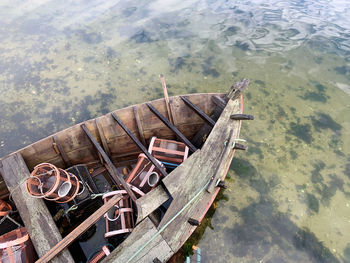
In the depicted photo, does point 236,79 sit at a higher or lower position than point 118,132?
lower

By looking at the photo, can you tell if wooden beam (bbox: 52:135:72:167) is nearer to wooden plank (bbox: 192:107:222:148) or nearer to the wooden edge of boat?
the wooden edge of boat

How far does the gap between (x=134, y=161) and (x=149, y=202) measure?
249 cm

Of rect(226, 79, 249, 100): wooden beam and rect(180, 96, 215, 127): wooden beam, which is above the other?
rect(226, 79, 249, 100): wooden beam

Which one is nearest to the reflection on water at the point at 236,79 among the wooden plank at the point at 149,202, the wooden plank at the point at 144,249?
the wooden plank at the point at 144,249

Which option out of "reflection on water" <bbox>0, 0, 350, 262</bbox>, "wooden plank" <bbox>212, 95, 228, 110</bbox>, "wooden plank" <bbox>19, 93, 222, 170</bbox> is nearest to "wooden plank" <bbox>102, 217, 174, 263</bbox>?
"reflection on water" <bbox>0, 0, 350, 262</bbox>

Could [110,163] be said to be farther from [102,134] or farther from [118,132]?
[118,132]

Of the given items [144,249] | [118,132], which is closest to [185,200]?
[144,249]

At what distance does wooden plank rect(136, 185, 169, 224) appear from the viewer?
13.1 ft

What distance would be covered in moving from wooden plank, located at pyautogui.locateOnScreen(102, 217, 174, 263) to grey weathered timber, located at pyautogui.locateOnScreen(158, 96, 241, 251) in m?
0.14

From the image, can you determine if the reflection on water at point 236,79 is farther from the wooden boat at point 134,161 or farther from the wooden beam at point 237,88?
the wooden beam at point 237,88

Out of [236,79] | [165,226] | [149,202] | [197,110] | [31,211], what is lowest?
[236,79]

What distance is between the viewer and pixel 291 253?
516 centimetres

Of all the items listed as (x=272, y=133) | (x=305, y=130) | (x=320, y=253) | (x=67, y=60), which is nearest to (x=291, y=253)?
(x=320, y=253)

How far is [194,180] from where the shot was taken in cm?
457
